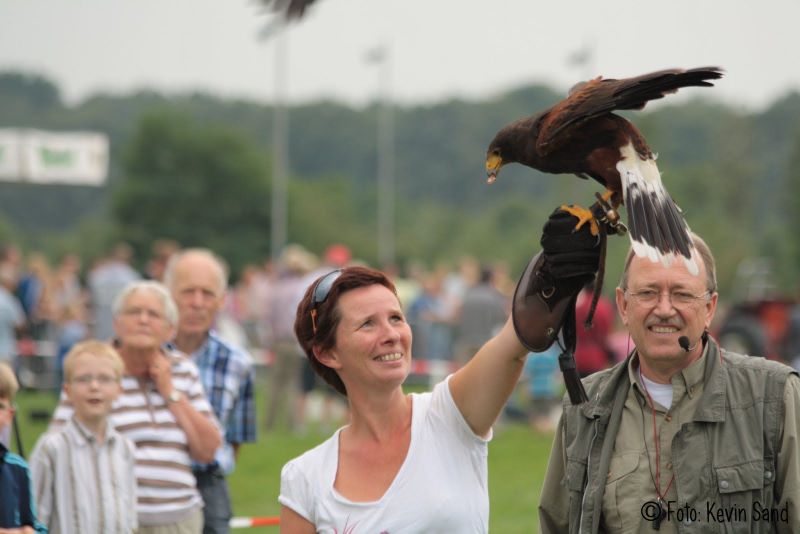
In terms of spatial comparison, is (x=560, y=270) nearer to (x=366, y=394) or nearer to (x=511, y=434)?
(x=366, y=394)

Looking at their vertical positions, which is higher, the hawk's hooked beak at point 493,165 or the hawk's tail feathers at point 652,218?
the hawk's hooked beak at point 493,165

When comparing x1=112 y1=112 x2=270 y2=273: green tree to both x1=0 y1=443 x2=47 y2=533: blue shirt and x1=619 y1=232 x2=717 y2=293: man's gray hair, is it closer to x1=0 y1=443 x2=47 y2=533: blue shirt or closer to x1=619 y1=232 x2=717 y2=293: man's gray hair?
→ x1=0 y1=443 x2=47 y2=533: blue shirt

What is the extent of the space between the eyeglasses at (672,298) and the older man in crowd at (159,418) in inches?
83.4

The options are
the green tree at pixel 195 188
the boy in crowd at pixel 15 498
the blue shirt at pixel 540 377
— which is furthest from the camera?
the green tree at pixel 195 188

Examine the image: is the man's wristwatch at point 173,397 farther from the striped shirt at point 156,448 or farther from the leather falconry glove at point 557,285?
the leather falconry glove at point 557,285

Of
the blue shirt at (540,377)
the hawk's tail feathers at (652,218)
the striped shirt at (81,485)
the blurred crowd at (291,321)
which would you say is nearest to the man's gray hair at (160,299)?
the striped shirt at (81,485)

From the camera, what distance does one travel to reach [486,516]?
130 inches

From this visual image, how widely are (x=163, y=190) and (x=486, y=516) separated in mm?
74272

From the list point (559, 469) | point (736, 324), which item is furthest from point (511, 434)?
point (559, 469)

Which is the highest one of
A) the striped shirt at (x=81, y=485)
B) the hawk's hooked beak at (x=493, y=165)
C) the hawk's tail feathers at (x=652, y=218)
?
the hawk's hooked beak at (x=493, y=165)

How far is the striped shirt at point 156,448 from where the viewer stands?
191 inches

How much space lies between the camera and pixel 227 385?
5.54 m

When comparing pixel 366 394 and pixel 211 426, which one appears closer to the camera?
pixel 366 394

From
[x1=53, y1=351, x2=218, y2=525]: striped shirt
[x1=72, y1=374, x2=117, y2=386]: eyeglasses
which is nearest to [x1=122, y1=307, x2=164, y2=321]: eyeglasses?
[x1=53, y1=351, x2=218, y2=525]: striped shirt
